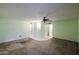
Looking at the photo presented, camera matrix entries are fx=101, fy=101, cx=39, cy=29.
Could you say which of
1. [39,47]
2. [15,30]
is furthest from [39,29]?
[15,30]

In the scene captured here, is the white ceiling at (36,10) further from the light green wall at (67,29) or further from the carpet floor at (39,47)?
the carpet floor at (39,47)

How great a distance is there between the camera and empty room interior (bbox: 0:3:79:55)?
1.68 m

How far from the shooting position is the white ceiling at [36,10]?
167cm

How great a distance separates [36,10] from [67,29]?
2.08 feet

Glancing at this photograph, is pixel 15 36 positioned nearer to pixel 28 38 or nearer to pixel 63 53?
pixel 28 38

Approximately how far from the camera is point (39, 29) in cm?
185

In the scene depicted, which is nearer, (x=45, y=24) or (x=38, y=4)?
(x=38, y=4)

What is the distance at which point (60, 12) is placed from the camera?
1727 millimetres

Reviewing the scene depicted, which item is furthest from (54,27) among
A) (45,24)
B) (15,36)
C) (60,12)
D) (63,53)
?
(15,36)

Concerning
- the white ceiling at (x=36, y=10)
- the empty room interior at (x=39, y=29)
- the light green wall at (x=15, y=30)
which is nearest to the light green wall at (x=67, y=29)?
the empty room interior at (x=39, y=29)

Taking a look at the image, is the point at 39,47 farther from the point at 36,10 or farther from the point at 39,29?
the point at 36,10

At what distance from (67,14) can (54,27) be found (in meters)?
0.32

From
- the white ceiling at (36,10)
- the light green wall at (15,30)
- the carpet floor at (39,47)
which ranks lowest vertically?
the carpet floor at (39,47)

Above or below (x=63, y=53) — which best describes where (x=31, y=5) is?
above
